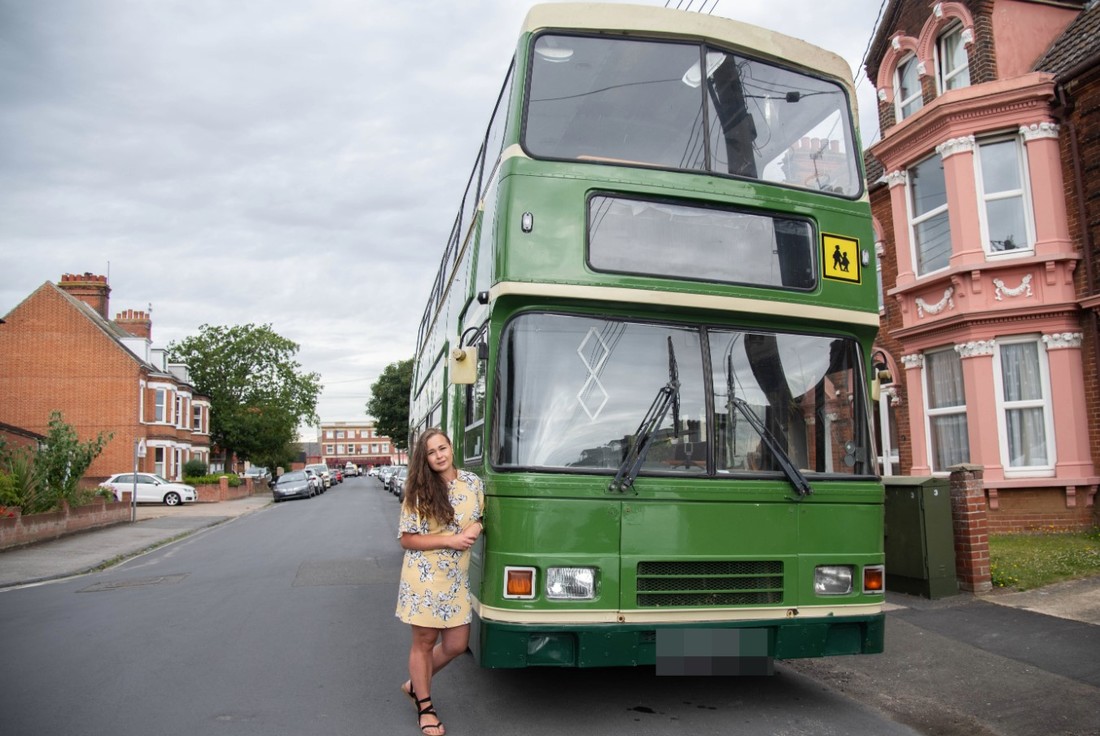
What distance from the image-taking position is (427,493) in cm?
478

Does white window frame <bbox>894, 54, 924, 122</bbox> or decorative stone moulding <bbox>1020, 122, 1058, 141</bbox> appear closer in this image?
decorative stone moulding <bbox>1020, 122, 1058, 141</bbox>

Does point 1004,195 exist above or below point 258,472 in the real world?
above

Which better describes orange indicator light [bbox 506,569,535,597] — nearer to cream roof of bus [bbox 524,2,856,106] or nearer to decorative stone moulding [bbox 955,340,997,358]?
cream roof of bus [bbox 524,2,856,106]

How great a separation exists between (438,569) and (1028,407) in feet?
35.7

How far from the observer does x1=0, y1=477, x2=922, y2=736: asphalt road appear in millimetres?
5148

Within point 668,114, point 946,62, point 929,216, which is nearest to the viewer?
point 668,114

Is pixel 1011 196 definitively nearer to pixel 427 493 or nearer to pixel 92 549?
pixel 427 493

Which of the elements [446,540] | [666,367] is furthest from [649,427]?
[446,540]

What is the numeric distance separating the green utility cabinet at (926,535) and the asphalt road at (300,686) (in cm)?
256

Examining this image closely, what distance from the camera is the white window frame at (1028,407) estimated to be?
12438 millimetres

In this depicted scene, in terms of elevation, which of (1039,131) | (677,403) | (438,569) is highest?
(1039,131)

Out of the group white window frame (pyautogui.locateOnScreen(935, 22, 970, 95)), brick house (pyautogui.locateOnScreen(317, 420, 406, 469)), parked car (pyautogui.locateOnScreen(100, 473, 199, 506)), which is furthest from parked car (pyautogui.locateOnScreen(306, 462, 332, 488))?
brick house (pyautogui.locateOnScreen(317, 420, 406, 469))

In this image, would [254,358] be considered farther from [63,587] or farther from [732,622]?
[732,622]

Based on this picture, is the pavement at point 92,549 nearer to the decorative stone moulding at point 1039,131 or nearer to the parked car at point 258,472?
the decorative stone moulding at point 1039,131
